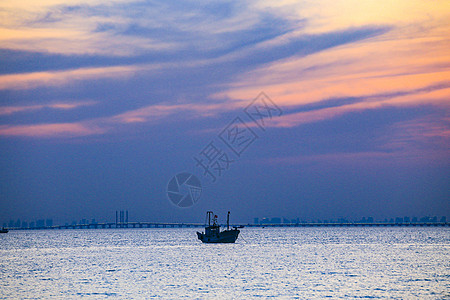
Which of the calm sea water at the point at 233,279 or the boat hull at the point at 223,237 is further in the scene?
the boat hull at the point at 223,237

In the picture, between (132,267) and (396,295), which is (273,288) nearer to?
(396,295)

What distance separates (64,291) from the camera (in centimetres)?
6091

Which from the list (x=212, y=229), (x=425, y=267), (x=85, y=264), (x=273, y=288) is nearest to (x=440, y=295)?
(x=273, y=288)

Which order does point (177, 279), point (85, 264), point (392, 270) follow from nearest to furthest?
point (177, 279) < point (392, 270) < point (85, 264)

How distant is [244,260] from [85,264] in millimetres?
25051

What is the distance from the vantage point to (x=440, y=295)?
5525cm

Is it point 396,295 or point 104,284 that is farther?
point 104,284

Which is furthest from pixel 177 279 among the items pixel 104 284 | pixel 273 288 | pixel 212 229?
pixel 212 229

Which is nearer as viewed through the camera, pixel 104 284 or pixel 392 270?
pixel 104 284

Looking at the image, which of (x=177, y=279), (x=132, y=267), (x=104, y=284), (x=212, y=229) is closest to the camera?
(x=104, y=284)

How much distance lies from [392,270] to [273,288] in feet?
77.9

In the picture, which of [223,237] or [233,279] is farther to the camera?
[223,237]

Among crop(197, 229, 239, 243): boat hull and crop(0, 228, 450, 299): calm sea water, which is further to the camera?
crop(197, 229, 239, 243): boat hull

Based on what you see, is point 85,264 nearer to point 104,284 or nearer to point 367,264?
point 104,284
